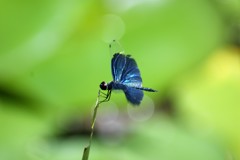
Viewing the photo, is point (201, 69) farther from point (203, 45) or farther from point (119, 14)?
point (119, 14)

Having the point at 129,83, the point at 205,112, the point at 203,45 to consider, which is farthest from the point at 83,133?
the point at 129,83

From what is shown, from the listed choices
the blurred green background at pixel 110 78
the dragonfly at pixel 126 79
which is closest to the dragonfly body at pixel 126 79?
the dragonfly at pixel 126 79

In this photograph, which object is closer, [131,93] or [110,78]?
[131,93]

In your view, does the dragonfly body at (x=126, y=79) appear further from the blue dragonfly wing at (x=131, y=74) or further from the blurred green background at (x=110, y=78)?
the blurred green background at (x=110, y=78)

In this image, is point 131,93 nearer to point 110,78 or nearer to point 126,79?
point 126,79

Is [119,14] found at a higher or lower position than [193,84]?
higher

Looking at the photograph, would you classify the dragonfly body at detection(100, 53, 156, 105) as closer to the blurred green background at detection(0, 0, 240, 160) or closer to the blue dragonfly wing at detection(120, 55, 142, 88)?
the blue dragonfly wing at detection(120, 55, 142, 88)

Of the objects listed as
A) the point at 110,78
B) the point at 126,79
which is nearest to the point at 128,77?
the point at 126,79
